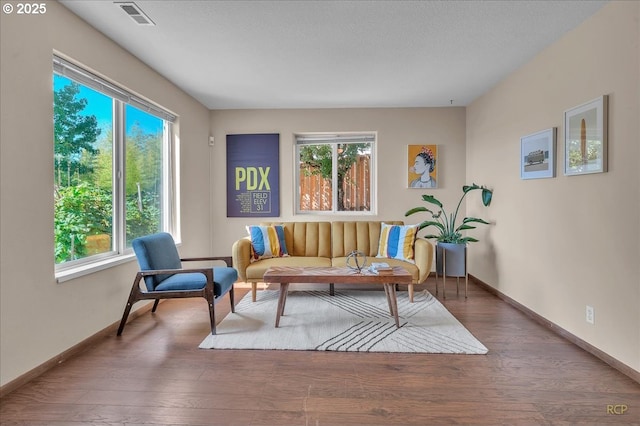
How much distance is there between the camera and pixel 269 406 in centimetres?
186

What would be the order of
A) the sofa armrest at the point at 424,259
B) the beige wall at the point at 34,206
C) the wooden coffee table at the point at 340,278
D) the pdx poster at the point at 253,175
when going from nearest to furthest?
the beige wall at the point at 34,206
the wooden coffee table at the point at 340,278
the sofa armrest at the point at 424,259
the pdx poster at the point at 253,175

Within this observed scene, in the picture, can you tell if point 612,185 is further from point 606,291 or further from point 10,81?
point 10,81

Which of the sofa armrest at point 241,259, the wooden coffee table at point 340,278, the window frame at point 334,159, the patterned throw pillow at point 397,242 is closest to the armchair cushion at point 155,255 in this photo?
the sofa armrest at point 241,259

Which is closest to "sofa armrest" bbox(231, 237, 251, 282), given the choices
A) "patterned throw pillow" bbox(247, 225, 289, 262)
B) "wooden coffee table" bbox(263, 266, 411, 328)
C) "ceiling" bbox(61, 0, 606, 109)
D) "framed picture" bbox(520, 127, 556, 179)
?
"patterned throw pillow" bbox(247, 225, 289, 262)

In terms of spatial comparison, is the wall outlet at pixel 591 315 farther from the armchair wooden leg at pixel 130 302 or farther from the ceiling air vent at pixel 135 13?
the ceiling air vent at pixel 135 13

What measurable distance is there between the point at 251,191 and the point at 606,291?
4.13 metres

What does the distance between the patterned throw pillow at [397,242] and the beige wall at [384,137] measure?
82 cm

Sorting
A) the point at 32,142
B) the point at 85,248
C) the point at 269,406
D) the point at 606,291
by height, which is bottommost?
the point at 269,406

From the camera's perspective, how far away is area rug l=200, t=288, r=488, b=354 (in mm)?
2576

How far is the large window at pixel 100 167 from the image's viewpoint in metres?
2.50

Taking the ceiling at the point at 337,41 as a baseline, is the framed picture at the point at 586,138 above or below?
below

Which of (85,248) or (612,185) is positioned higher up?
(612,185)

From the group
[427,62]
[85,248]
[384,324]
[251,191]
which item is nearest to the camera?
[85,248]

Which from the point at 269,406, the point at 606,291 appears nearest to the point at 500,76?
the point at 606,291
